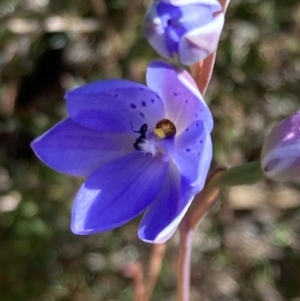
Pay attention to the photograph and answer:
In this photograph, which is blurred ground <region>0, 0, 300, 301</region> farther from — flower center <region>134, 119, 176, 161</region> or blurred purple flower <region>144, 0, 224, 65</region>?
blurred purple flower <region>144, 0, 224, 65</region>

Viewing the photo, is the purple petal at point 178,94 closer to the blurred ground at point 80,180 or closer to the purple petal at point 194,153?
the purple petal at point 194,153

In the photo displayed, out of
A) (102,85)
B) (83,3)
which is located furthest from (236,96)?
(102,85)

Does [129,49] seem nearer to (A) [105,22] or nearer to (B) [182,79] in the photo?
(A) [105,22]

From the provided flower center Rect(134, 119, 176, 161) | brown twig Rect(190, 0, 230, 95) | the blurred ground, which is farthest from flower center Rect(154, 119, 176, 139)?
the blurred ground

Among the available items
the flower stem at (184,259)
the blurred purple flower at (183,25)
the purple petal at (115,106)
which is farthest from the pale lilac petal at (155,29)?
the flower stem at (184,259)

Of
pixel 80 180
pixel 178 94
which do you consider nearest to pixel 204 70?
pixel 178 94
